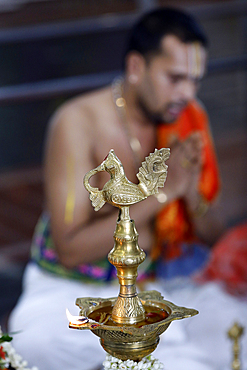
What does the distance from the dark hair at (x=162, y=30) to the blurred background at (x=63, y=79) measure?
0.80m

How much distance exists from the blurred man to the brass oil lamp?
809 mm

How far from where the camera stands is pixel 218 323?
1520 millimetres

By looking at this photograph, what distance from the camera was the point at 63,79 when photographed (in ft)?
8.04

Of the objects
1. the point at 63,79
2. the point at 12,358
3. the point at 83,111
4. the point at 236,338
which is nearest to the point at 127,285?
the point at 12,358

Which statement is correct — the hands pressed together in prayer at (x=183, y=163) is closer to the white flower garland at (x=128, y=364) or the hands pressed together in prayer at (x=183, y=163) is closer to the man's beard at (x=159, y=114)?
the man's beard at (x=159, y=114)

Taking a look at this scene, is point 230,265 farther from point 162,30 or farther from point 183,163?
point 162,30

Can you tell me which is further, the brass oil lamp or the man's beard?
the man's beard

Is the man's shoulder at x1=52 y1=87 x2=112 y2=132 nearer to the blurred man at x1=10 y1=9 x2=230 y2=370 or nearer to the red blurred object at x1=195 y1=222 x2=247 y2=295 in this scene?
the blurred man at x1=10 y1=9 x2=230 y2=370

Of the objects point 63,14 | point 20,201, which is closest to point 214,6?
point 63,14

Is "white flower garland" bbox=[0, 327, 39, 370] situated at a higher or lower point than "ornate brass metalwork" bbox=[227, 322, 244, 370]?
lower

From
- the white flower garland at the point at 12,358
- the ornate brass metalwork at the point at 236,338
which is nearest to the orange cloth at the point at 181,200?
the ornate brass metalwork at the point at 236,338

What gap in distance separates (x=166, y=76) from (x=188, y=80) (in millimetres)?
70

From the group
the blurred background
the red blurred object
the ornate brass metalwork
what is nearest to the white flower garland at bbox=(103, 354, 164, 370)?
the ornate brass metalwork

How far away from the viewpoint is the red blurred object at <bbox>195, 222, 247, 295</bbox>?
5.64 ft
